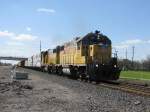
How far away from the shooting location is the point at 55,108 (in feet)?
41.5

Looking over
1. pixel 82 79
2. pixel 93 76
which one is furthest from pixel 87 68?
pixel 82 79

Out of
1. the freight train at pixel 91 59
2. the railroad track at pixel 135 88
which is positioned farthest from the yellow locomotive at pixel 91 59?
the railroad track at pixel 135 88

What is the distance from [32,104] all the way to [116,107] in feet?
10.1

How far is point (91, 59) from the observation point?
1142 inches

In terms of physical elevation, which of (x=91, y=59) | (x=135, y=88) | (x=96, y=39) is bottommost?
(x=135, y=88)

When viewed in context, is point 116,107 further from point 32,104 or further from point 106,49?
point 106,49

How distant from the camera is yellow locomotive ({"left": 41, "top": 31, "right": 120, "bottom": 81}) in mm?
28086

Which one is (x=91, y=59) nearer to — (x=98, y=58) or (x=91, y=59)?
(x=91, y=59)

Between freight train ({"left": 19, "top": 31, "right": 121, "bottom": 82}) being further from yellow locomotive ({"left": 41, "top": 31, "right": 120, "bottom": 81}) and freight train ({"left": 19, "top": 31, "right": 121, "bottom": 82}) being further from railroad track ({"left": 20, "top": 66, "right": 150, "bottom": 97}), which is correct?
railroad track ({"left": 20, "top": 66, "right": 150, "bottom": 97})

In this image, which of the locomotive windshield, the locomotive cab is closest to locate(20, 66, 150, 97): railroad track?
the locomotive cab

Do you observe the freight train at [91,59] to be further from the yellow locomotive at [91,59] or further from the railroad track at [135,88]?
the railroad track at [135,88]

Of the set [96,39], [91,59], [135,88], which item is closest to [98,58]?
[91,59]

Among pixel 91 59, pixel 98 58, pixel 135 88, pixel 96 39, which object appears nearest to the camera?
pixel 135 88

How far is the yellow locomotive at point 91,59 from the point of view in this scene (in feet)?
92.1
